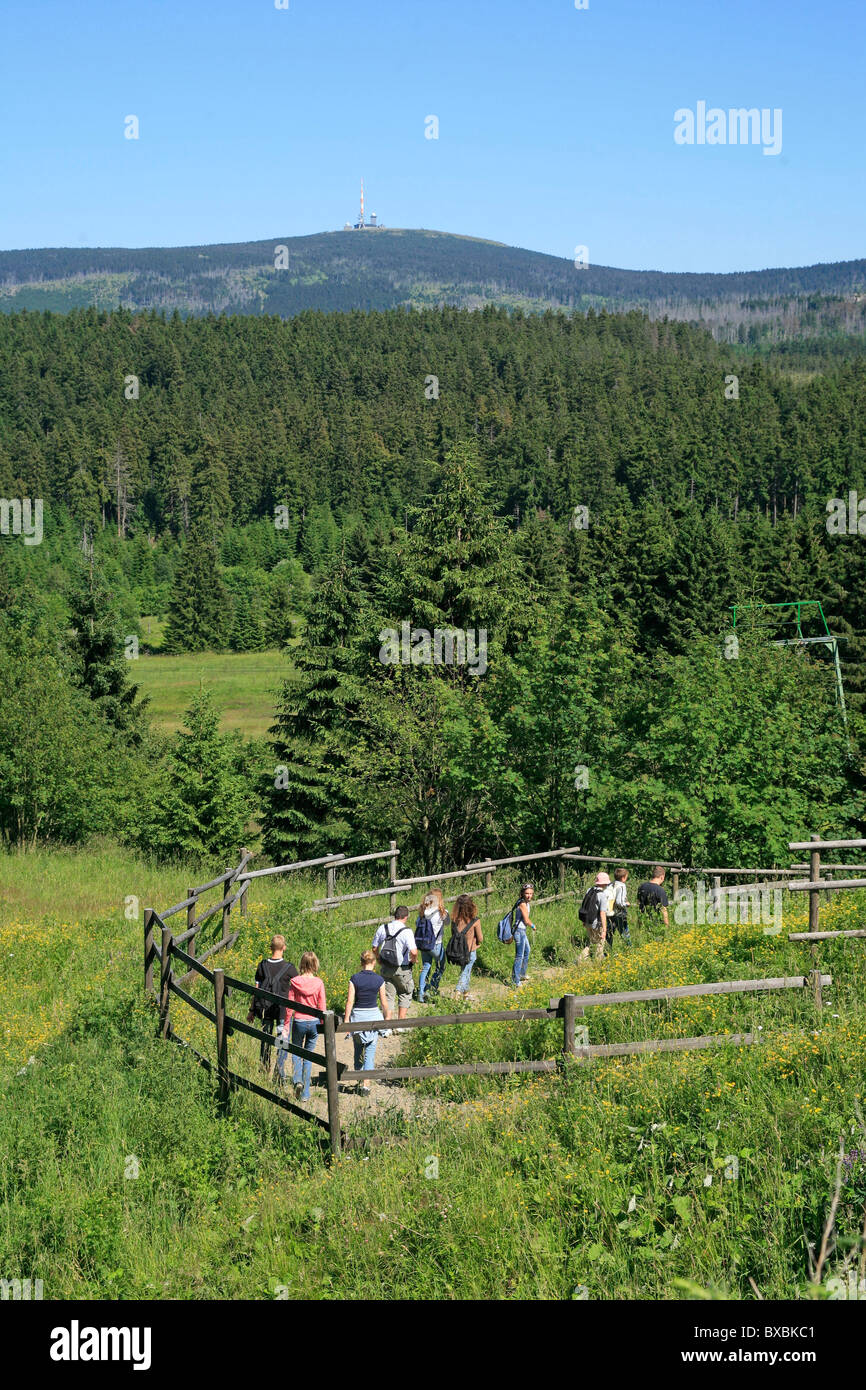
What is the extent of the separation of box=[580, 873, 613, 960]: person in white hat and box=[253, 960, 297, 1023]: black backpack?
4.90m

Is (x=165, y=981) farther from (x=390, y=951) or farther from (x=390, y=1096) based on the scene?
(x=390, y=1096)

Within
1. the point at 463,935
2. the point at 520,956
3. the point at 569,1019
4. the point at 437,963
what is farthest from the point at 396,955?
the point at 569,1019

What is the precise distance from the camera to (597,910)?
1519 cm

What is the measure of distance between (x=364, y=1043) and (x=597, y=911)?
207 inches

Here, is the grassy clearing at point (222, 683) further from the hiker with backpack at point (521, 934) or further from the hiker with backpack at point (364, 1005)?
the hiker with backpack at point (364, 1005)

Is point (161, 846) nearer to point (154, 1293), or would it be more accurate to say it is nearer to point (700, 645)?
point (700, 645)

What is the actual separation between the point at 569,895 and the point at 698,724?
3901 millimetres

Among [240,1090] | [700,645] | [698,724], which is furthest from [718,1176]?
[700,645]

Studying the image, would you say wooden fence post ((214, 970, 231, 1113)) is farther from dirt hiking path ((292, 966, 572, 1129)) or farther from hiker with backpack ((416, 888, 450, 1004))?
hiker with backpack ((416, 888, 450, 1004))

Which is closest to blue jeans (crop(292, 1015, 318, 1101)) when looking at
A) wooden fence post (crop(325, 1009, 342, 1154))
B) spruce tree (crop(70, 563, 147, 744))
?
wooden fence post (crop(325, 1009, 342, 1154))

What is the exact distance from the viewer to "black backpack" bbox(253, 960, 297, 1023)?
11.3m

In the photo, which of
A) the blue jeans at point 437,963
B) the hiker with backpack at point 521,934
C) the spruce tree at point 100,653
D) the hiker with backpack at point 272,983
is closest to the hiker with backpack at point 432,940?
the blue jeans at point 437,963

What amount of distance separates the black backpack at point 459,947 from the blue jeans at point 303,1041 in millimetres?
3234

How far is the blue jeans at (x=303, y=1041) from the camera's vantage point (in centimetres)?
1047
